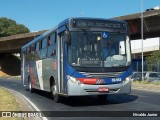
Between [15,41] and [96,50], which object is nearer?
[96,50]

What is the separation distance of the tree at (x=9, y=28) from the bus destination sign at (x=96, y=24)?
99.4 metres

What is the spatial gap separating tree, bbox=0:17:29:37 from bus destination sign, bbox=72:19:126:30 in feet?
326

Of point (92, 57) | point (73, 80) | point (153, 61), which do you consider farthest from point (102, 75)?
point (153, 61)

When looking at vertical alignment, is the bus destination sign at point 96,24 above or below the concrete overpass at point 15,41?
below

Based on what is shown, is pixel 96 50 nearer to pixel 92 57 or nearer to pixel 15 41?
pixel 92 57

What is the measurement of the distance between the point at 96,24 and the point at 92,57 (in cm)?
139

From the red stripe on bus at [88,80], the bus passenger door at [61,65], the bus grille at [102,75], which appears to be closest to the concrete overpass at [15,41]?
the bus passenger door at [61,65]

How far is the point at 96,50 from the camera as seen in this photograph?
50.4 ft

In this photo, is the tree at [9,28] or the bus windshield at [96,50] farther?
the tree at [9,28]

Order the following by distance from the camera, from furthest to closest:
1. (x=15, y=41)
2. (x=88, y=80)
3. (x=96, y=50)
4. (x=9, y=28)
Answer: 1. (x=9, y=28)
2. (x=15, y=41)
3. (x=96, y=50)
4. (x=88, y=80)

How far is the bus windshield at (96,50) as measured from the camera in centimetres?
1518

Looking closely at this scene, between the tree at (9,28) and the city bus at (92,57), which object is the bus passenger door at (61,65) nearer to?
the city bus at (92,57)

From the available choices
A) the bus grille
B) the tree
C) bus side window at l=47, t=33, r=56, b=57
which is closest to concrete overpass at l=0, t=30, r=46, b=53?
the tree

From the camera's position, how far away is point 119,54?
1572cm
